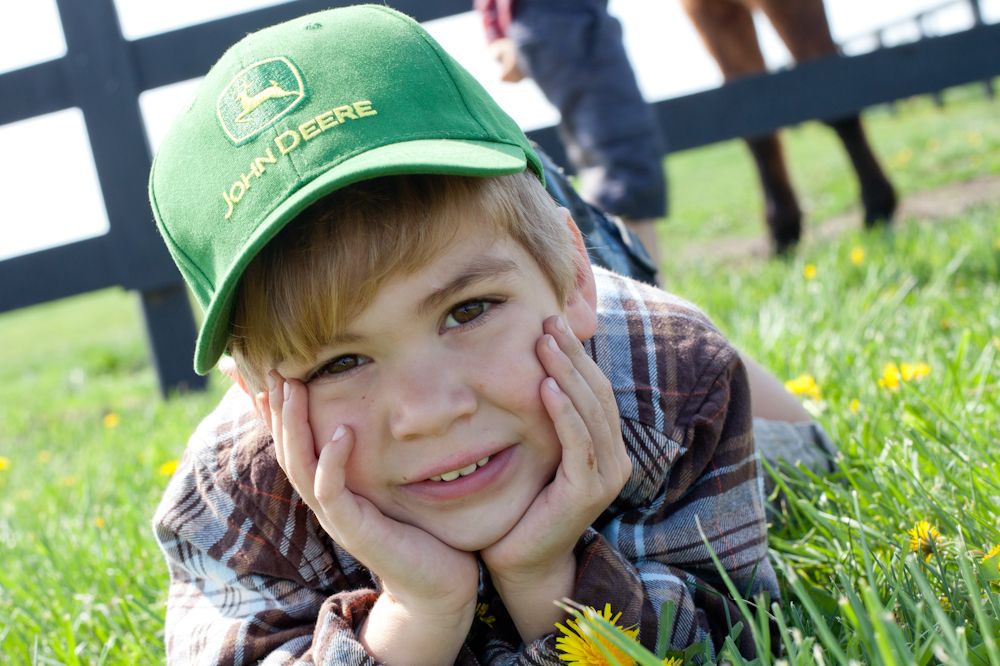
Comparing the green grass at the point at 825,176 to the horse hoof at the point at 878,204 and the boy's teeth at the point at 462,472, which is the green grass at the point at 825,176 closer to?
the horse hoof at the point at 878,204

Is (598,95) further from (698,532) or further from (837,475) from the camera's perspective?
(698,532)

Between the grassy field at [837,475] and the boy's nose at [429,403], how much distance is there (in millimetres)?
392

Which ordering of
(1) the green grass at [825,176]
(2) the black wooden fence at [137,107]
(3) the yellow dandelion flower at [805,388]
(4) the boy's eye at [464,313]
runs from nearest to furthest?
1. (4) the boy's eye at [464,313]
2. (3) the yellow dandelion flower at [805,388]
3. (2) the black wooden fence at [137,107]
4. (1) the green grass at [825,176]

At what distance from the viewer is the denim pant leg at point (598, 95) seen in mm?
2783

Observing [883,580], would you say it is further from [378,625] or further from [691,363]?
[378,625]

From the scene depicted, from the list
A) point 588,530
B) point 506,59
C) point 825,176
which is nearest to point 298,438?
point 588,530

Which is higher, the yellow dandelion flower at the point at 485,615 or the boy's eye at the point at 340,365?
the boy's eye at the point at 340,365

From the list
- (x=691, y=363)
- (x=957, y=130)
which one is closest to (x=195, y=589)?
(x=691, y=363)

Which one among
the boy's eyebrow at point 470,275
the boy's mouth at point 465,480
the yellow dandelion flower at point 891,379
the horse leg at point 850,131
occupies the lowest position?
the horse leg at point 850,131

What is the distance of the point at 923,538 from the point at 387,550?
67cm

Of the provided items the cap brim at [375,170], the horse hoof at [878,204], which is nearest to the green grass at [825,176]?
the horse hoof at [878,204]

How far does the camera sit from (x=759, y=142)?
4.21 m

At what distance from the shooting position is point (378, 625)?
136cm

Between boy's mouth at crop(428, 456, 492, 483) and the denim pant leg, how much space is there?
1.64 m
